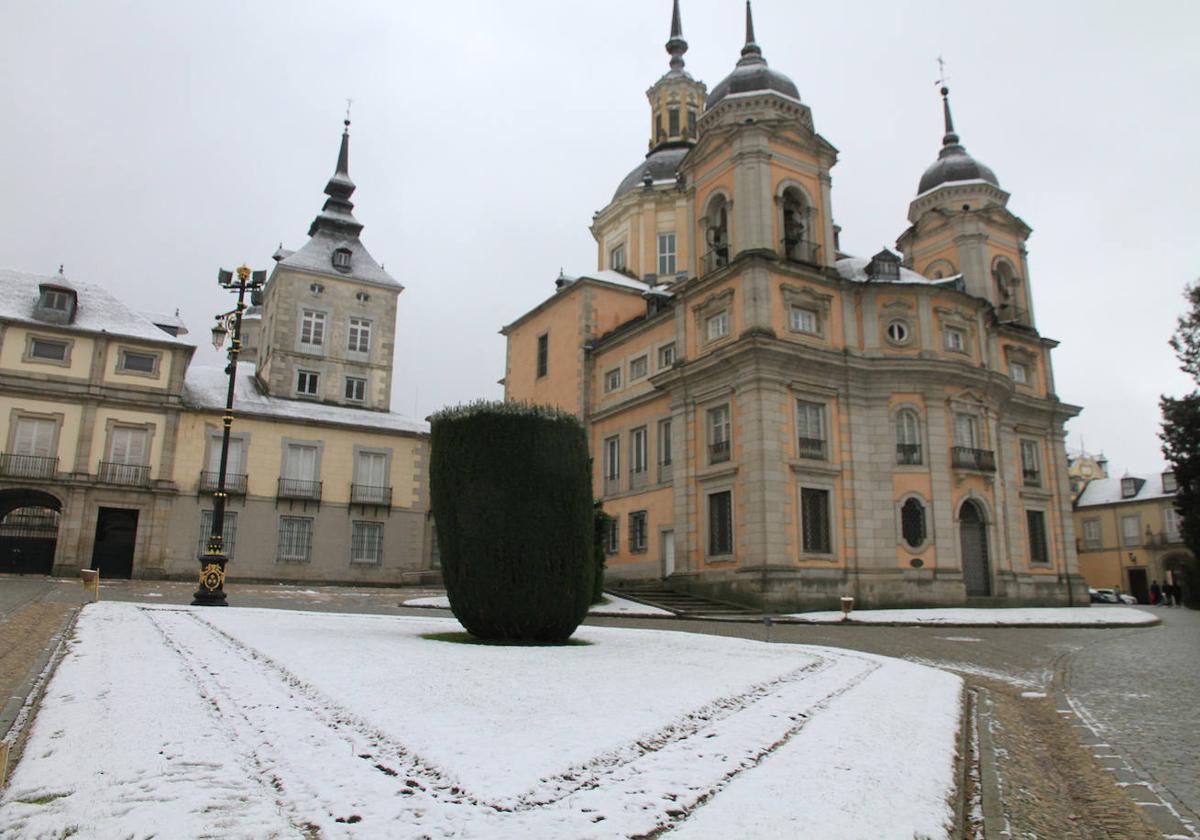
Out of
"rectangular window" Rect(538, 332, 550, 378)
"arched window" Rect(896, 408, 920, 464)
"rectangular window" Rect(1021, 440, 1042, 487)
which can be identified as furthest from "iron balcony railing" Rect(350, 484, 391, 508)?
"rectangular window" Rect(1021, 440, 1042, 487)

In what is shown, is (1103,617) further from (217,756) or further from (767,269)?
(217,756)

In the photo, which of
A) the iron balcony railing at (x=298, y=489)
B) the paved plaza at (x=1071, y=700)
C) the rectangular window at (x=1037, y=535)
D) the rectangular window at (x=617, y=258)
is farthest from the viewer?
the rectangular window at (x=617, y=258)

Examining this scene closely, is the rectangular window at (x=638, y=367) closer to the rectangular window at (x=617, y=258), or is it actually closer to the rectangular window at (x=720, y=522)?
the rectangular window at (x=720, y=522)

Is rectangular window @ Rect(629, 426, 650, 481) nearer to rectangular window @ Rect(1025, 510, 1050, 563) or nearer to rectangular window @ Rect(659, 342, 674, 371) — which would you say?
rectangular window @ Rect(659, 342, 674, 371)

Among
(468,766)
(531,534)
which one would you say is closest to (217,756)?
(468,766)

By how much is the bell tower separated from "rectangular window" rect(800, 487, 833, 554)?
42.5 ft

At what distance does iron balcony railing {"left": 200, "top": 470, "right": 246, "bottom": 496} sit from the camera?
34281mm

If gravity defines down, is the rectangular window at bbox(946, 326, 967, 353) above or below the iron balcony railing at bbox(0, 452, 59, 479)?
above

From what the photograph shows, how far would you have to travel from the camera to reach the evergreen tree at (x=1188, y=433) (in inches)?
1293

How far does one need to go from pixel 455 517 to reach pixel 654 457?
2035 cm

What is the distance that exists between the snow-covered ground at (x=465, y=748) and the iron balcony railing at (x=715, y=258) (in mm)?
22735

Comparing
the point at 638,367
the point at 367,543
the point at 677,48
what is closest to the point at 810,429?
the point at 638,367

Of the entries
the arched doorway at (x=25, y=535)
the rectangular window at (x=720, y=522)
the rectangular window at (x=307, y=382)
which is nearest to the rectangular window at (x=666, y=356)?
the rectangular window at (x=720, y=522)

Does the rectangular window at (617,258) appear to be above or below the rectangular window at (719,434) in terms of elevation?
above
